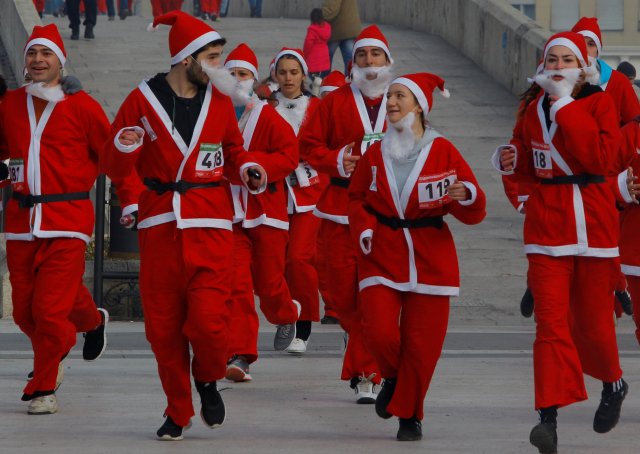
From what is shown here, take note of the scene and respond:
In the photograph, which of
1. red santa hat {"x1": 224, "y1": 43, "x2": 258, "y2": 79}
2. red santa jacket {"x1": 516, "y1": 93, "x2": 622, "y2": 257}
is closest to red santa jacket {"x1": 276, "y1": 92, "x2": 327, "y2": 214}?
red santa hat {"x1": 224, "y1": 43, "x2": 258, "y2": 79}

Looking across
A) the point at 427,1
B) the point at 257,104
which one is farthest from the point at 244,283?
the point at 427,1

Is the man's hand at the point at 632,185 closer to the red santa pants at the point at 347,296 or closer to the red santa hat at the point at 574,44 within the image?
the red santa hat at the point at 574,44

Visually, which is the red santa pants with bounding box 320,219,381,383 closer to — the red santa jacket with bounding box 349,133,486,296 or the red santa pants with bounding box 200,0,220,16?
the red santa jacket with bounding box 349,133,486,296

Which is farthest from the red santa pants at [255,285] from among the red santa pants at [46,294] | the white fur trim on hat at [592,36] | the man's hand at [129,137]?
the man's hand at [129,137]

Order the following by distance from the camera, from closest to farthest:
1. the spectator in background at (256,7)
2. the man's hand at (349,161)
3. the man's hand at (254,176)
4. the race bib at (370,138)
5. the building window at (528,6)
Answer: the man's hand at (254,176) → the man's hand at (349,161) → the race bib at (370,138) → the spectator in background at (256,7) → the building window at (528,6)

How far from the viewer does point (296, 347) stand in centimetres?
1232

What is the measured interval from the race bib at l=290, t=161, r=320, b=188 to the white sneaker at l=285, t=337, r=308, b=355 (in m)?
1.11

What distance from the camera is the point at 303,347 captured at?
1238cm

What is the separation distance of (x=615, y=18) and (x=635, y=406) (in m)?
58.6

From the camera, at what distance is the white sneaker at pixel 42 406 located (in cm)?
951

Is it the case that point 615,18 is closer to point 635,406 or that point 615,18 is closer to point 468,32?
point 468,32

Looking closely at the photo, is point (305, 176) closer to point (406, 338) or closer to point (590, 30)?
point (590, 30)

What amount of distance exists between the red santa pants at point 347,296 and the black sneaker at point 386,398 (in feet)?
2.70

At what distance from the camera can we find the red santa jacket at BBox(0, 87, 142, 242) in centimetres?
964
